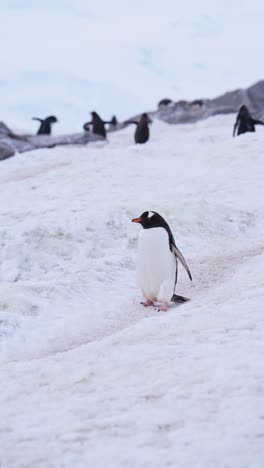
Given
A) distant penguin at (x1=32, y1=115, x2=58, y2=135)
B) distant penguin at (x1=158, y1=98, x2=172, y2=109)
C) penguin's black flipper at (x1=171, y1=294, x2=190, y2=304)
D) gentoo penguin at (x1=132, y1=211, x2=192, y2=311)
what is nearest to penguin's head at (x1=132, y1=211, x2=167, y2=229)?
gentoo penguin at (x1=132, y1=211, x2=192, y2=311)

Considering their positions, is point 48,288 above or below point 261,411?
below

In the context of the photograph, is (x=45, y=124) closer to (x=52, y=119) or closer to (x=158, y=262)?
(x=52, y=119)

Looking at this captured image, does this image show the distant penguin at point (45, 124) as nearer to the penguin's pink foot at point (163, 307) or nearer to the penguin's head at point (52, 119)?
the penguin's head at point (52, 119)

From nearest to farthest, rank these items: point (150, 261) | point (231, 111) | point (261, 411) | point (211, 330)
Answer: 1. point (261, 411)
2. point (211, 330)
3. point (150, 261)
4. point (231, 111)

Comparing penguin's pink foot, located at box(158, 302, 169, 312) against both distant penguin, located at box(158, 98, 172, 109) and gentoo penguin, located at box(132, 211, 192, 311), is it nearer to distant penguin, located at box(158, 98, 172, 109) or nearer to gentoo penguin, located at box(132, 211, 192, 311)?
gentoo penguin, located at box(132, 211, 192, 311)

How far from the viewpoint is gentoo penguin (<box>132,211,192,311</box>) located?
6.84 m

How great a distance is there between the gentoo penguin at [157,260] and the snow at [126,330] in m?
0.30

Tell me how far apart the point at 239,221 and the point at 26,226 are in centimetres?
336

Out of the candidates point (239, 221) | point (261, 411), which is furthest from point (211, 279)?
point (261, 411)

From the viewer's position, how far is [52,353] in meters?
5.73

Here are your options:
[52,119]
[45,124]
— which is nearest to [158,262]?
[45,124]

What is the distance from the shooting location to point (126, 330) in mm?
5629

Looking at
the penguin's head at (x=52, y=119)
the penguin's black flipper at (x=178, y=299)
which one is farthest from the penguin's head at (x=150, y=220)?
the penguin's head at (x=52, y=119)

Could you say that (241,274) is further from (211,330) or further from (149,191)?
(149,191)
